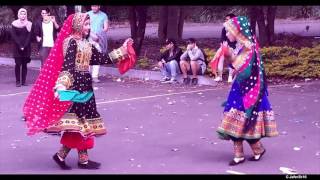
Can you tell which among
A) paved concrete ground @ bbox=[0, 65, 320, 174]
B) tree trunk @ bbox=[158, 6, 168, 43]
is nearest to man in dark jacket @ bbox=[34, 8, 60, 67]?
paved concrete ground @ bbox=[0, 65, 320, 174]

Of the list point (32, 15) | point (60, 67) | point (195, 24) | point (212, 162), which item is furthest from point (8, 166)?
point (195, 24)

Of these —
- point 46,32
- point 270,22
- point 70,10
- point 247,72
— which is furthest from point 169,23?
point 247,72

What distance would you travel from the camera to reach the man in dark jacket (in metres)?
14.1

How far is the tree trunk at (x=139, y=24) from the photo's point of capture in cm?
1906

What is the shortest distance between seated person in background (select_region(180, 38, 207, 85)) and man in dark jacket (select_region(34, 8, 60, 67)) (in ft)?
9.47

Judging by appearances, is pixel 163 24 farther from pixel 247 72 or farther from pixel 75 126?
pixel 75 126

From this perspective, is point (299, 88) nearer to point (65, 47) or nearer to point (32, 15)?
point (65, 47)

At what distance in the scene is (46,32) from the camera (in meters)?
14.2

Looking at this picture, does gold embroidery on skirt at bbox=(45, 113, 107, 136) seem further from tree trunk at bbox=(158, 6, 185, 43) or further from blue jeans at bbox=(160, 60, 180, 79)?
tree trunk at bbox=(158, 6, 185, 43)

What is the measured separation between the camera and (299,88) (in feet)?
42.4

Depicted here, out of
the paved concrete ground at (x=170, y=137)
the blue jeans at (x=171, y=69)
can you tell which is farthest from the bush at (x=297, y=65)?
the blue jeans at (x=171, y=69)

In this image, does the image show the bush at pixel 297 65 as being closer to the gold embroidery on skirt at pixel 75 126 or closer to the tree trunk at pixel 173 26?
the gold embroidery on skirt at pixel 75 126
